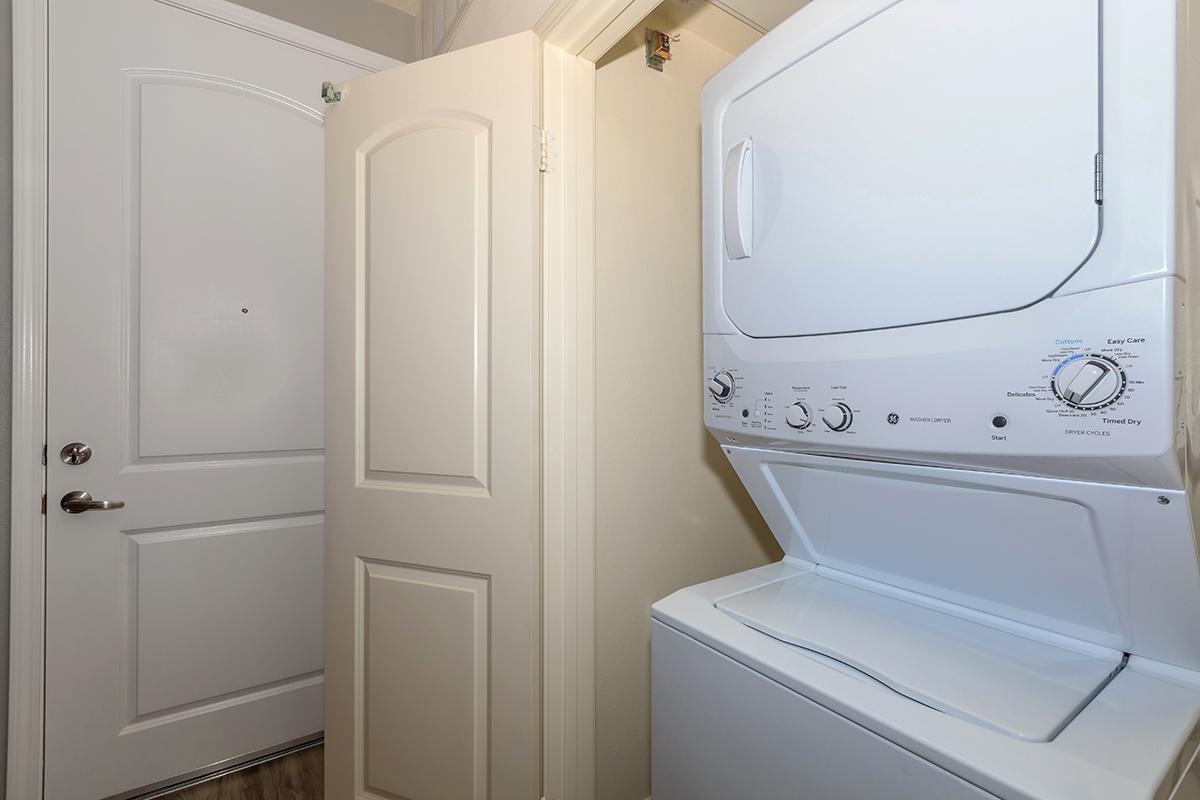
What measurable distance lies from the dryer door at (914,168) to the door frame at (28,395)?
1.84 meters

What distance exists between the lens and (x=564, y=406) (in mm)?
1394

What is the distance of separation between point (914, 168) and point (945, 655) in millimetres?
737

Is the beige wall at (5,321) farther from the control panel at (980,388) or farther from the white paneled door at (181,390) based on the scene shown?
the control panel at (980,388)

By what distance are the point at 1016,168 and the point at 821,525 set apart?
714 millimetres

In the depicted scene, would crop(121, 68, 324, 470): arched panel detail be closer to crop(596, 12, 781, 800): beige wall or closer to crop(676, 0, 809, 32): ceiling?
crop(596, 12, 781, 800): beige wall

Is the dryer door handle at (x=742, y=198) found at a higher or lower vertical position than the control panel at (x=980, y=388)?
higher

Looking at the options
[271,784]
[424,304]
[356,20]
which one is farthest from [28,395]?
[356,20]

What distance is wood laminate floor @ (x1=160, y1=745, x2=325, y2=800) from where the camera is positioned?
175 centimetres

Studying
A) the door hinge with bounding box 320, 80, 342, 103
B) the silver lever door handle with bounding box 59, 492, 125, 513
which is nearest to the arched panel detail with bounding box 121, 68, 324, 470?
the silver lever door handle with bounding box 59, 492, 125, 513

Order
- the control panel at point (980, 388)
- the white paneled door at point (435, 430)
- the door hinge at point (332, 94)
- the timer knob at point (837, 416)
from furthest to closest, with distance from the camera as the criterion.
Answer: the door hinge at point (332, 94) < the white paneled door at point (435, 430) < the timer knob at point (837, 416) < the control panel at point (980, 388)

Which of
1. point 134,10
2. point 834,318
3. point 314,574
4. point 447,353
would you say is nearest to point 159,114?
point 134,10

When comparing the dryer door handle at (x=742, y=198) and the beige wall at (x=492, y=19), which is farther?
the beige wall at (x=492, y=19)

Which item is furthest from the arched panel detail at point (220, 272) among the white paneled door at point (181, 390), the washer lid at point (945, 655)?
the washer lid at point (945, 655)

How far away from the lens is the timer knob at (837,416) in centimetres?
92
